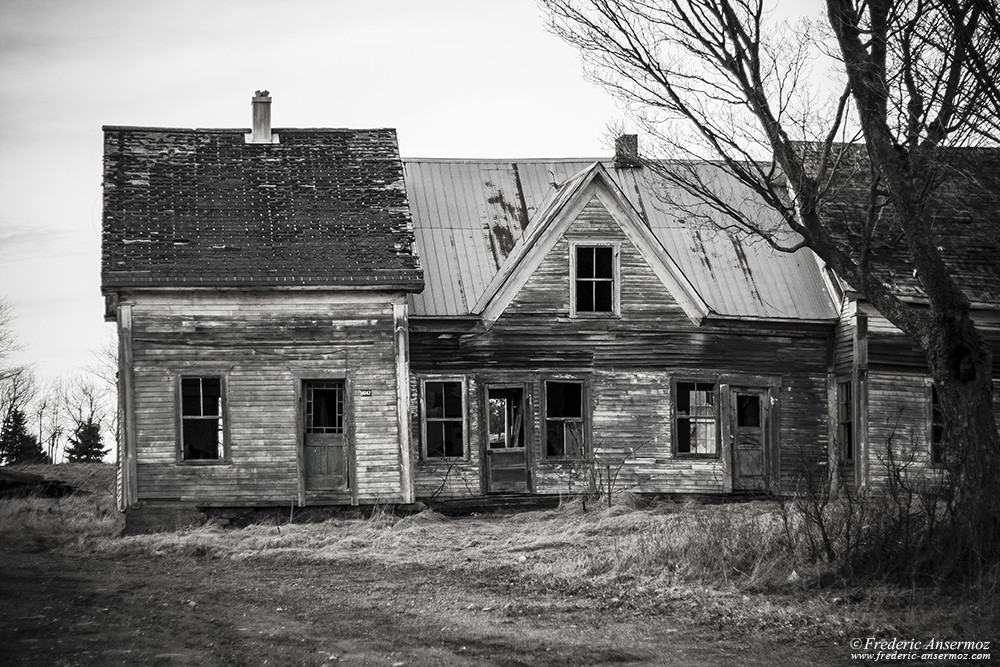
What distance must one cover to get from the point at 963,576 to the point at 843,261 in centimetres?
467

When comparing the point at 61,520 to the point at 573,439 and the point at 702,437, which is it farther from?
the point at 702,437

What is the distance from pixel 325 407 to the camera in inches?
810

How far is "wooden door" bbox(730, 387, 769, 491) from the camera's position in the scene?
73.2 ft

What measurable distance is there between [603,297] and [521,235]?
2.07 metres

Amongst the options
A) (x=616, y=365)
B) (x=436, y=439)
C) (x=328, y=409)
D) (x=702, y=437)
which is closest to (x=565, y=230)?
(x=616, y=365)

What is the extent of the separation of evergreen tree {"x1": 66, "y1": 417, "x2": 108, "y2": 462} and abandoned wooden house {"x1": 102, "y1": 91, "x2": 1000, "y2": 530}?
28.1 metres

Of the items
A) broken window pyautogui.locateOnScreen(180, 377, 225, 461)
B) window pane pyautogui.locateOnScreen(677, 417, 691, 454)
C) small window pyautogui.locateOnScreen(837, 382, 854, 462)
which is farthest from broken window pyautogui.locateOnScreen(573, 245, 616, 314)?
broken window pyautogui.locateOnScreen(180, 377, 225, 461)

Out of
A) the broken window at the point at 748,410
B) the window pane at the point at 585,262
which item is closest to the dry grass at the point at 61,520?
the window pane at the point at 585,262

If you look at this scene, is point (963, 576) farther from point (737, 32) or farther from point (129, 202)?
point (129, 202)

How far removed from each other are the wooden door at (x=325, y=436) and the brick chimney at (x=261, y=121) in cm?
530

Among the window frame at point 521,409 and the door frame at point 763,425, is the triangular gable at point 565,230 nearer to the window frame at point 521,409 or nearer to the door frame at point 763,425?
the window frame at point 521,409

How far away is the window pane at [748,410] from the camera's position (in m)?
22.7

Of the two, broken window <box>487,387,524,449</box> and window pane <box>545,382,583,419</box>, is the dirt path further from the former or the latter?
window pane <box>545,382,583,419</box>

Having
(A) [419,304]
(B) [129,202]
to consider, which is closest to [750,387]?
(A) [419,304]
